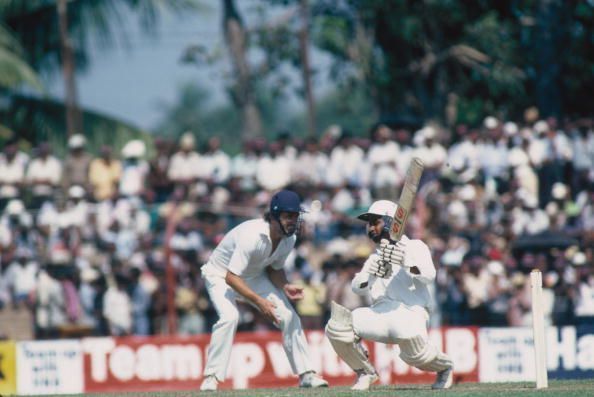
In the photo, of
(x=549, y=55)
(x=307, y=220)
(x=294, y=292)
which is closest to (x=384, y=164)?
(x=307, y=220)

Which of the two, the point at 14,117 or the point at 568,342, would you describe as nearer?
the point at 568,342

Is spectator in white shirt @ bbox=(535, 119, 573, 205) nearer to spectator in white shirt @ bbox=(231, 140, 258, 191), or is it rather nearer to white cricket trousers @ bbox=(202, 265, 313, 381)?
spectator in white shirt @ bbox=(231, 140, 258, 191)

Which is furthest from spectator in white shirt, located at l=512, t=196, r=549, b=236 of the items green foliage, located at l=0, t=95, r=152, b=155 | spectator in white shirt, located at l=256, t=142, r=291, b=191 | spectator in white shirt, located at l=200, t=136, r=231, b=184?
green foliage, located at l=0, t=95, r=152, b=155

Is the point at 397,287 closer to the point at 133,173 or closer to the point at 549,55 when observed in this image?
the point at 133,173

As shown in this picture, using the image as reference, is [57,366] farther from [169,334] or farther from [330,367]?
[330,367]

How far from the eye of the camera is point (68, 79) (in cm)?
3042

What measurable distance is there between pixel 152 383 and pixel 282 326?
5977 mm

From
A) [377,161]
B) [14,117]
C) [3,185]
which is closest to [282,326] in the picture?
[377,161]

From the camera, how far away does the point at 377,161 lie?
22.9 metres

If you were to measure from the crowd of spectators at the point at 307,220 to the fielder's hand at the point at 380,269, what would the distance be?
21.3 ft

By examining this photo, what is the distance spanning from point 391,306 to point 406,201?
976mm

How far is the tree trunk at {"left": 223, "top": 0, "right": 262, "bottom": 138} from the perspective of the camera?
32.6 m

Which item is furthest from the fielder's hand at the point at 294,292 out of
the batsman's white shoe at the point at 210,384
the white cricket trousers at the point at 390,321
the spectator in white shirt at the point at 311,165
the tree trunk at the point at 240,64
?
the tree trunk at the point at 240,64

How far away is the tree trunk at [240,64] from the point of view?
3262cm
